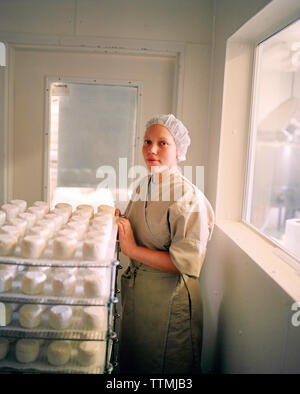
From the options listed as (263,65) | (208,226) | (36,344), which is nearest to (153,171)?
(208,226)

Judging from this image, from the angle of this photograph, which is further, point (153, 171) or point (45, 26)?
point (45, 26)

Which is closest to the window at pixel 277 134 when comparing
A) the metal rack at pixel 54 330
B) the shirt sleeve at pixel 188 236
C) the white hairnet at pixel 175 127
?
the shirt sleeve at pixel 188 236

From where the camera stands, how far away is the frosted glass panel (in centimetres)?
225

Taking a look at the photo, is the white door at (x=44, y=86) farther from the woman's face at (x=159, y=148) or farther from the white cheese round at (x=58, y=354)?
the white cheese round at (x=58, y=354)

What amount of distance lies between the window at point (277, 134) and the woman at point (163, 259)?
43 centimetres

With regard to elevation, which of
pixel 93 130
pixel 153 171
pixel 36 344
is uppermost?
pixel 93 130

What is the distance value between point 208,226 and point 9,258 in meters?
0.76

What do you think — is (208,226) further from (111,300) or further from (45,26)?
(45,26)

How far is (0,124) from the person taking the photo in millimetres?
2189

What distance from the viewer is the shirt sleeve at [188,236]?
1.25 meters

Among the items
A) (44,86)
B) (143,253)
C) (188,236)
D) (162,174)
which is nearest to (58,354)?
(143,253)

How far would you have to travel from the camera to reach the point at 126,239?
1.34 metres

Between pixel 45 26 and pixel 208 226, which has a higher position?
pixel 45 26

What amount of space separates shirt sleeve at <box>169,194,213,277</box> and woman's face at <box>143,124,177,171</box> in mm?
192
